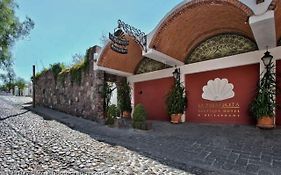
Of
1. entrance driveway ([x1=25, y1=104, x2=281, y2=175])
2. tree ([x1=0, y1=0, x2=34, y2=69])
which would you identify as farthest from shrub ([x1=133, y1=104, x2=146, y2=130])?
tree ([x1=0, y1=0, x2=34, y2=69])

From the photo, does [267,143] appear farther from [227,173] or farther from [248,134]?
[227,173]

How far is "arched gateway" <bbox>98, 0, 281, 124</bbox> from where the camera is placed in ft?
17.9

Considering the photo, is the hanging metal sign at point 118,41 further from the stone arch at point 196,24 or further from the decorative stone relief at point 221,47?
the decorative stone relief at point 221,47

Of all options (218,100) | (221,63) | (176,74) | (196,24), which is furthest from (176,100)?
(196,24)

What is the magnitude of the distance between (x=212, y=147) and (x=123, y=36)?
4.91m

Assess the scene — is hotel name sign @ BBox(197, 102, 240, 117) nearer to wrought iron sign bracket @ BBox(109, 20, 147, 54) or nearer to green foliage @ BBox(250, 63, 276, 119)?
green foliage @ BBox(250, 63, 276, 119)

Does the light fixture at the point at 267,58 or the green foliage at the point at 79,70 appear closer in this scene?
the light fixture at the point at 267,58

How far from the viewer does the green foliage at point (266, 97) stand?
564cm

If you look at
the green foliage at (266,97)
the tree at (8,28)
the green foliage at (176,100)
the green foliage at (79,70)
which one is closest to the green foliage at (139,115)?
the green foliage at (176,100)

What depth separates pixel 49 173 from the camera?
2928 mm

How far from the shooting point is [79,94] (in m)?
9.45

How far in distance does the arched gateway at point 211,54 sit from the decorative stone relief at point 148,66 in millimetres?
68

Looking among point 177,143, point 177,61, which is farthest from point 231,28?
point 177,143

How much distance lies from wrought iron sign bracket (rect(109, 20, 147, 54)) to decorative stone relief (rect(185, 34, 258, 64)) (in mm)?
2208
